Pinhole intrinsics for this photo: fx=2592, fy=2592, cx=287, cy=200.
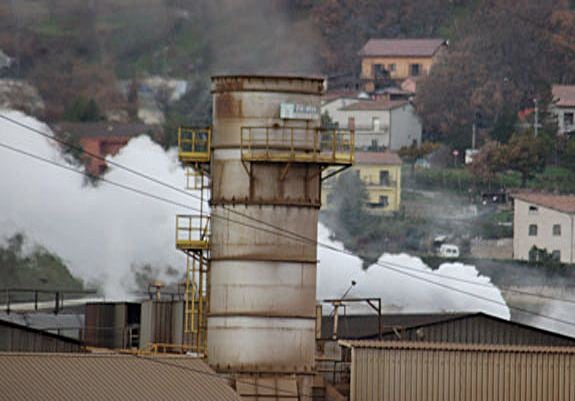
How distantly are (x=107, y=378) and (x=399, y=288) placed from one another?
38068 millimetres

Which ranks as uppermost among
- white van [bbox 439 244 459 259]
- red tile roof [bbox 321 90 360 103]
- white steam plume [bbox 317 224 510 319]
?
red tile roof [bbox 321 90 360 103]

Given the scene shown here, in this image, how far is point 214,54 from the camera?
360 ft

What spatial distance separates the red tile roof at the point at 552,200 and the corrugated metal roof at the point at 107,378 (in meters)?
59.7

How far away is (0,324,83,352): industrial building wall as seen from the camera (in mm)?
63812

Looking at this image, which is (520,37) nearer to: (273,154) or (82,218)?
(82,218)

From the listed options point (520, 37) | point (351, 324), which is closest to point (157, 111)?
point (351, 324)

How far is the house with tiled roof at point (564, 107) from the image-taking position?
13327 centimetres

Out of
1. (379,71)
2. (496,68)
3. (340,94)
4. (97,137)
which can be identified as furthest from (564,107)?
(97,137)

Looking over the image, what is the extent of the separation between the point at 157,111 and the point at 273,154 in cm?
4048

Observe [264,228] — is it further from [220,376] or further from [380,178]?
[380,178]

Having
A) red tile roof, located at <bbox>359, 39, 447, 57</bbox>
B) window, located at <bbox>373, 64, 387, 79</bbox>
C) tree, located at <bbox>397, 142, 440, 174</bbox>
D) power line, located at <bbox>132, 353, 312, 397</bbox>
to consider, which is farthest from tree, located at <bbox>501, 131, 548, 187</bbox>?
power line, located at <bbox>132, 353, 312, 397</bbox>

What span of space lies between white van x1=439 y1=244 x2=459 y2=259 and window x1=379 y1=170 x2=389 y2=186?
6.92 metres

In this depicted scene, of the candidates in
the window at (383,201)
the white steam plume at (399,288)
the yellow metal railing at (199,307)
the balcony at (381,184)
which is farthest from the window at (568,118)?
the yellow metal railing at (199,307)

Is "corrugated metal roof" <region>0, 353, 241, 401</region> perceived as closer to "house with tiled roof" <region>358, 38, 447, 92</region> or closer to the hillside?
the hillside
